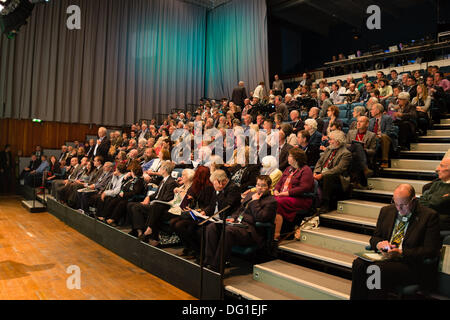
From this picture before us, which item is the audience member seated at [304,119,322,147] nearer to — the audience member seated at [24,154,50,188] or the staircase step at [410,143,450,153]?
the staircase step at [410,143,450,153]

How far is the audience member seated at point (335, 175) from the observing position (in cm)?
358

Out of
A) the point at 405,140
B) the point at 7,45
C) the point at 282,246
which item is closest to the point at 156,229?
the point at 282,246

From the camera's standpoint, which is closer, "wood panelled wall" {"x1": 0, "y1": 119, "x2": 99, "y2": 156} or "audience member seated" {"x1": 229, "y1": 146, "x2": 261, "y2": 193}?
"audience member seated" {"x1": 229, "y1": 146, "x2": 261, "y2": 193}

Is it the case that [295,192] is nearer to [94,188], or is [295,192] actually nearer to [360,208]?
[360,208]

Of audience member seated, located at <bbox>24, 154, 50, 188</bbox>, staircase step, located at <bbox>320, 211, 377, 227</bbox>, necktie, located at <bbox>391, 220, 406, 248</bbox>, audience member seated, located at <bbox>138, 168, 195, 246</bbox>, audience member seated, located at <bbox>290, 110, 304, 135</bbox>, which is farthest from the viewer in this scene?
audience member seated, located at <bbox>24, 154, 50, 188</bbox>

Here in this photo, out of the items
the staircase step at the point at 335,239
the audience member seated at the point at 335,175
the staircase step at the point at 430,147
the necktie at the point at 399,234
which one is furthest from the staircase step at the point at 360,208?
the staircase step at the point at 430,147

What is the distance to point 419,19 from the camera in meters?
10.7

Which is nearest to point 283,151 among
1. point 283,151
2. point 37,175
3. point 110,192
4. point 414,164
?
point 283,151

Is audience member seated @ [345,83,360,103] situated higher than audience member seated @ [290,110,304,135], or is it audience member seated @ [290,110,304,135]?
audience member seated @ [345,83,360,103]

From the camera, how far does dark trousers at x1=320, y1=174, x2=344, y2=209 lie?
3578mm

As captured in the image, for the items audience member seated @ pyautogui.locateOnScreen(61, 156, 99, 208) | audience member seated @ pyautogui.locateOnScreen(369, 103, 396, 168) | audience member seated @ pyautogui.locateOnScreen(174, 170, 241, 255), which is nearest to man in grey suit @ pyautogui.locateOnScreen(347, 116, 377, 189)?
audience member seated @ pyautogui.locateOnScreen(369, 103, 396, 168)

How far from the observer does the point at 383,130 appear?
15.0ft

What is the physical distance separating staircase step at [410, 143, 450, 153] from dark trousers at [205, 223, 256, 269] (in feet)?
9.61
